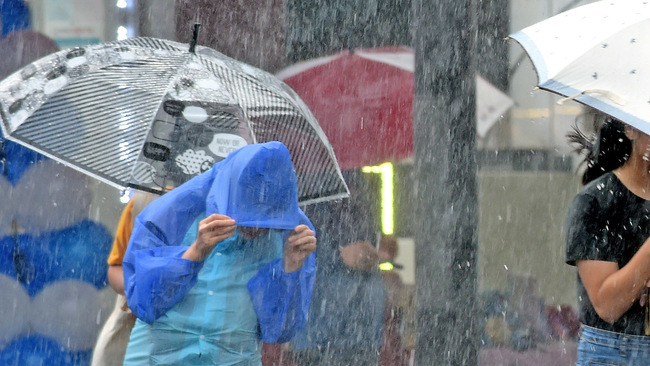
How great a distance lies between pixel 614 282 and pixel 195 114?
70.7 inches

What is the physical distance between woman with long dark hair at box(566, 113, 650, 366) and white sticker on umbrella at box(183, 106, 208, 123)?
1.55m

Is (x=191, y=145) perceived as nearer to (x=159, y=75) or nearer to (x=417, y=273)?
(x=159, y=75)

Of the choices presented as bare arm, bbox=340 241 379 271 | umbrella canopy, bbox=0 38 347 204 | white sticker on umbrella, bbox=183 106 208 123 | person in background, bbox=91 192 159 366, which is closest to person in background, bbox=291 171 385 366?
bare arm, bbox=340 241 379 271

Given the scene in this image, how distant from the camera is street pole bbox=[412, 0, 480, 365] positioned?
3.21m

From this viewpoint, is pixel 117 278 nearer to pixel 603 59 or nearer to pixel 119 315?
pixel 119 315

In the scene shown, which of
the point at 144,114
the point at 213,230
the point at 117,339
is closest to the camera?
the point at 213,230

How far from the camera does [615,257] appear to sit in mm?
2775

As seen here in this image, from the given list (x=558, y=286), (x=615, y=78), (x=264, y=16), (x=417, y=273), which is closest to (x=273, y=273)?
(x=417, y=273)

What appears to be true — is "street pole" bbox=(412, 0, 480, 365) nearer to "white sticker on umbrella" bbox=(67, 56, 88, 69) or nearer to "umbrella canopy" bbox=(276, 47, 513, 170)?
"white sticker on umbrella" bbox=(67, 56, 88, 69)

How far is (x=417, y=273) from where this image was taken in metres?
3.30

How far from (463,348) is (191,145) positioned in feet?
4.55

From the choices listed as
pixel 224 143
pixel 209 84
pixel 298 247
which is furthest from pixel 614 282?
pixel 209 84

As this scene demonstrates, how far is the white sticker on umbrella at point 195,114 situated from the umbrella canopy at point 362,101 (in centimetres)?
187

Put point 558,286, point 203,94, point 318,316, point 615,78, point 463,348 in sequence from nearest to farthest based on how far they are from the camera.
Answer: point 615,78 < point 463,348 < point 203,94 < point 318,316 < point 558,286
